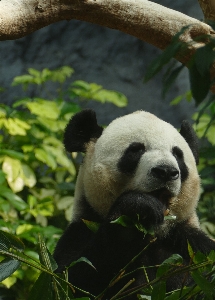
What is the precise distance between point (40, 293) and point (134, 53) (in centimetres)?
659

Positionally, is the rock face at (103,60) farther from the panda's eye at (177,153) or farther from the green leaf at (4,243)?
the green leaf at (4,243)

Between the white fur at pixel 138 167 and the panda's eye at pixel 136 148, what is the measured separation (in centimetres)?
2

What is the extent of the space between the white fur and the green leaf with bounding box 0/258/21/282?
3.27ft

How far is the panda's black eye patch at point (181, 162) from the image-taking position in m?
2.90

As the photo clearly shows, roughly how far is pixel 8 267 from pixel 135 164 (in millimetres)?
1145

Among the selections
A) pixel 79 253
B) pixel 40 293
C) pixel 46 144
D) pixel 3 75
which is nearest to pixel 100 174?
pixel 79 253

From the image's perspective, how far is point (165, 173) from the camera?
2.59 meters

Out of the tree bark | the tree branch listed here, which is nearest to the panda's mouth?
the tree bark

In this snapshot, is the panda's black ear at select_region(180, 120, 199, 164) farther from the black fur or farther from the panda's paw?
the panda's paw

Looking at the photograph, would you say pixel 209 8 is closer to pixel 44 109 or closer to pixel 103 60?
pixel 44 109

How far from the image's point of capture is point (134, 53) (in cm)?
819

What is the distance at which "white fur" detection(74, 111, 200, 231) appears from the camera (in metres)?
2.86

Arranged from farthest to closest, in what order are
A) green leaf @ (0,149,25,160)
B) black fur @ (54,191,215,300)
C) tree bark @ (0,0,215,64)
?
green leaf @ (0,149,25,160), tree bark @ (0,0,215,64), black fur @ (54,191,215,300)

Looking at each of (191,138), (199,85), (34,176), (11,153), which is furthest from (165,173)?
(34,176)
